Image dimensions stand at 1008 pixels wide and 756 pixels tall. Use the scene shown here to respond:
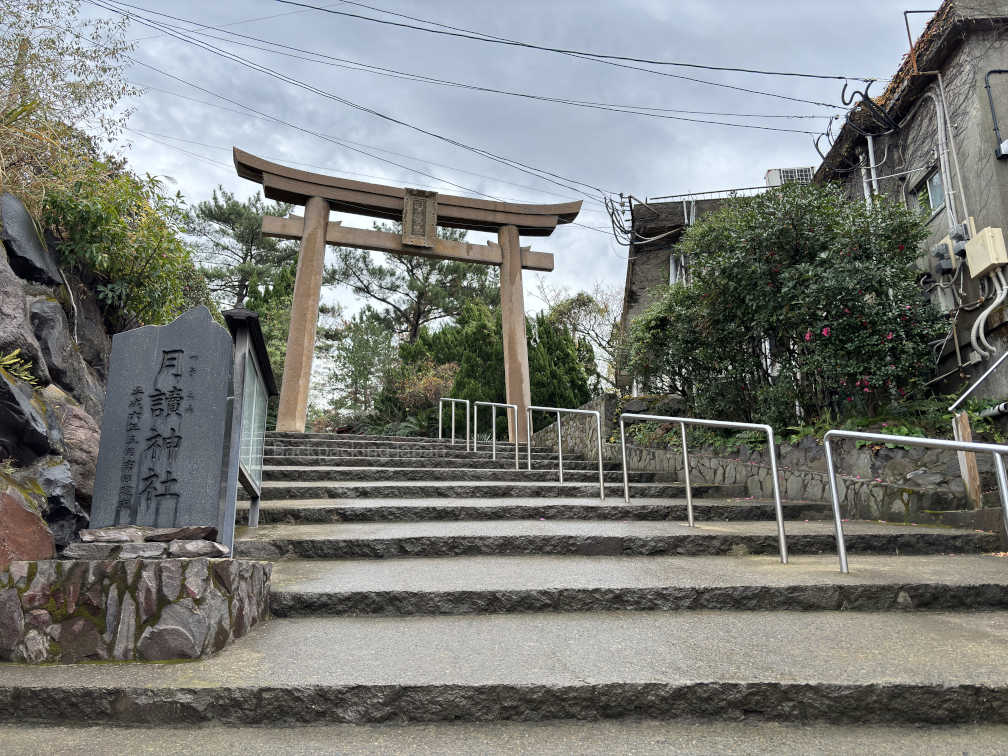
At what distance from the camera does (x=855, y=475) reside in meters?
5.86

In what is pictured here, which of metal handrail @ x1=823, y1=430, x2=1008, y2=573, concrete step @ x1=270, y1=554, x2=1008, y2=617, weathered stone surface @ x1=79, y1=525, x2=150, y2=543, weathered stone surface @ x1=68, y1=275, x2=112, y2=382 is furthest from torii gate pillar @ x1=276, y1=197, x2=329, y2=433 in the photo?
metal handrail @ x1=823, y1=430, x2=1008, y2=573

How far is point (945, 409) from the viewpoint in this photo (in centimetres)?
599

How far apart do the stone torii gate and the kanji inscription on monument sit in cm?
668

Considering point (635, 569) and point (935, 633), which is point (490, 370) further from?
point (935, 633)

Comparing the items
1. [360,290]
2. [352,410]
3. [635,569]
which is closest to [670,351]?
[635,569]

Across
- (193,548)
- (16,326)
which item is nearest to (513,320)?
(16,326)

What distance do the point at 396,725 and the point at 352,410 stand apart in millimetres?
16399

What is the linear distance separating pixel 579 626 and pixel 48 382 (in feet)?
12.5

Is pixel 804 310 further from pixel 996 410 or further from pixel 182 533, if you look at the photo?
pixel 182 533

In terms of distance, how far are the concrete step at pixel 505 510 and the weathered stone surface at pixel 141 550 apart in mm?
2029

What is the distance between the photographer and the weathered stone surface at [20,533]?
2.93m

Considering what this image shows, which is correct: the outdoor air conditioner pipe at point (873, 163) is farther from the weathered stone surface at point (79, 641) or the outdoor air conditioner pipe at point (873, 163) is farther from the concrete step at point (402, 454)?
the weathered stone surface at point (79, 641)

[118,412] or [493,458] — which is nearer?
[118,412]

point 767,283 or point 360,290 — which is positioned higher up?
point 360,290
